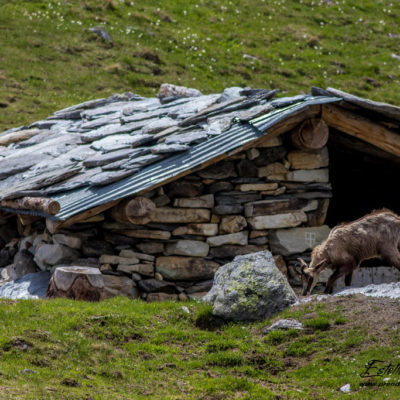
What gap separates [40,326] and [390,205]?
953 centimetres

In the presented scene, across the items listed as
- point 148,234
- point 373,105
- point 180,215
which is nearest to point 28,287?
point 148,234

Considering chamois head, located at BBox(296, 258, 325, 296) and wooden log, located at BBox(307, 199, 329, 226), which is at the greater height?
wooden log, located at BBox(307, 199, 329, 226)

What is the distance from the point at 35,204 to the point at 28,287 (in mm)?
1444

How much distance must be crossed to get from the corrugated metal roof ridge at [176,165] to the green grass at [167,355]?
7.80ft

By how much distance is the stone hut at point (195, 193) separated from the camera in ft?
40.4

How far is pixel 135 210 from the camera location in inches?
476

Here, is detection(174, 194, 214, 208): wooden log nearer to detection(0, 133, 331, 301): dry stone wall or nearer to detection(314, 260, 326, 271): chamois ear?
detection(0, 133, 331, 301): dry stone wall

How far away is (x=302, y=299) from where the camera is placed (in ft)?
34.1

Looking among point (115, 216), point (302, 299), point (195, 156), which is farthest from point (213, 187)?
point (302, 299)

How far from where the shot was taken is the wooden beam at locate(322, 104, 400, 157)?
12.9m

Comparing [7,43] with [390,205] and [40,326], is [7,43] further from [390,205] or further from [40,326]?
[40,326]

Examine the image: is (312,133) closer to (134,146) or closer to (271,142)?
(271,142)

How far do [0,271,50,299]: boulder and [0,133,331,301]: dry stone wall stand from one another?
0.83ft

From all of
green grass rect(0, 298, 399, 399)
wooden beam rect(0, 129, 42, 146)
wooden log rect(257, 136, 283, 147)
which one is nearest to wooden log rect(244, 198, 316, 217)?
wooden log rect(257, 136, 283, 147)
